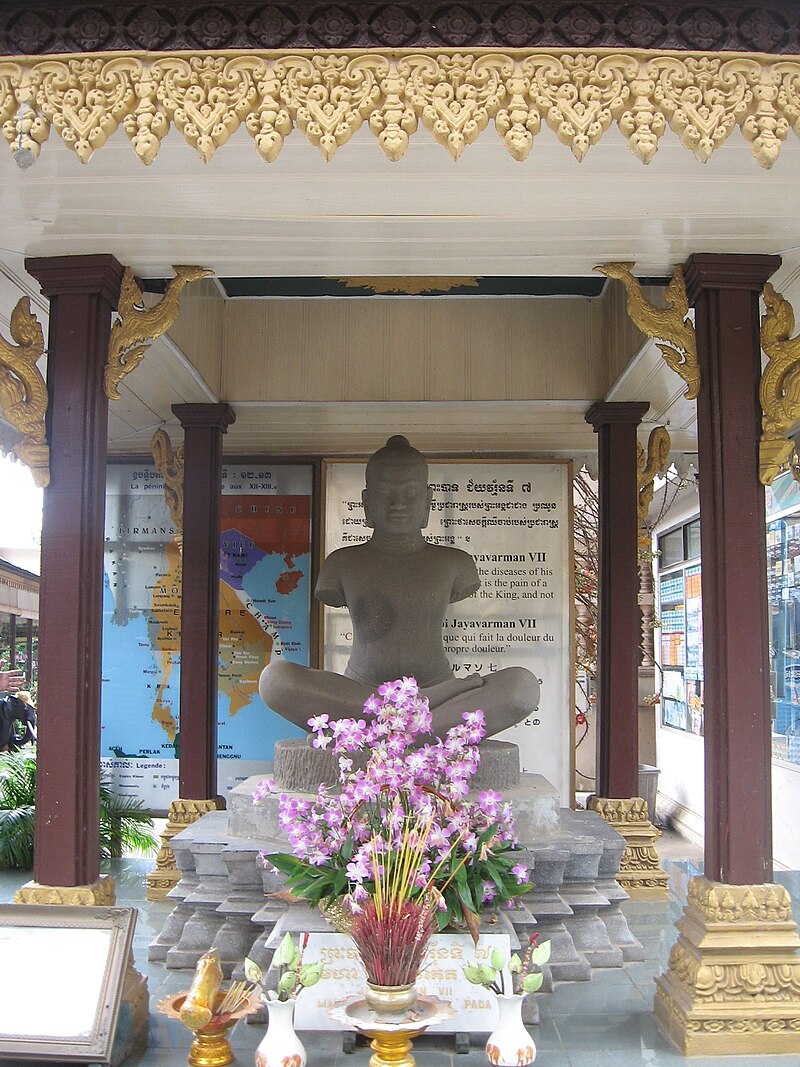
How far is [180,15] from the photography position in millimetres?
2674

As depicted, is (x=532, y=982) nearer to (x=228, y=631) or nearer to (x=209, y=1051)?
(x=209, y=1051)

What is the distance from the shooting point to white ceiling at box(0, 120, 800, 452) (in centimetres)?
307

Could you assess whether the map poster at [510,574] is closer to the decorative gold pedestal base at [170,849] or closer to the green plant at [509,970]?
the decorative gold pedestal base at [170,849]

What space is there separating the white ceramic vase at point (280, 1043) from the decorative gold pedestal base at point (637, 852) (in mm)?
2908

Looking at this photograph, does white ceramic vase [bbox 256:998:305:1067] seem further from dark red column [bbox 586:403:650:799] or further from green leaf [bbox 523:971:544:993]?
dark red column [bbox 586:403:650:799]

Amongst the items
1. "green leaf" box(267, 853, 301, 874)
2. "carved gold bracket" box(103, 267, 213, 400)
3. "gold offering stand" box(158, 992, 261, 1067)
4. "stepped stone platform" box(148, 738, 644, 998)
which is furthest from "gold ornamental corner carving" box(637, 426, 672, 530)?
"gold offering stand" box(158, 992, 261, 1067)

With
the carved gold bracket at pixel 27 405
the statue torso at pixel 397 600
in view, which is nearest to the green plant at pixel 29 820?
the statue torso at pixel 397 600

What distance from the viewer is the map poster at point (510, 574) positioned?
21.2 ft

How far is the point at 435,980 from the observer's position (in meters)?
3.09

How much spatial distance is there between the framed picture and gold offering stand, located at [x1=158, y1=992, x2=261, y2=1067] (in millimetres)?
159

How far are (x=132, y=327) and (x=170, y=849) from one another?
2800 mm

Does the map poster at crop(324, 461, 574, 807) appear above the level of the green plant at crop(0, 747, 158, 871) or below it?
above

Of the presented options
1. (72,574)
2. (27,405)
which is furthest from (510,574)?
(27,405)

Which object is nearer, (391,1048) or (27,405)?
(391,1048)
